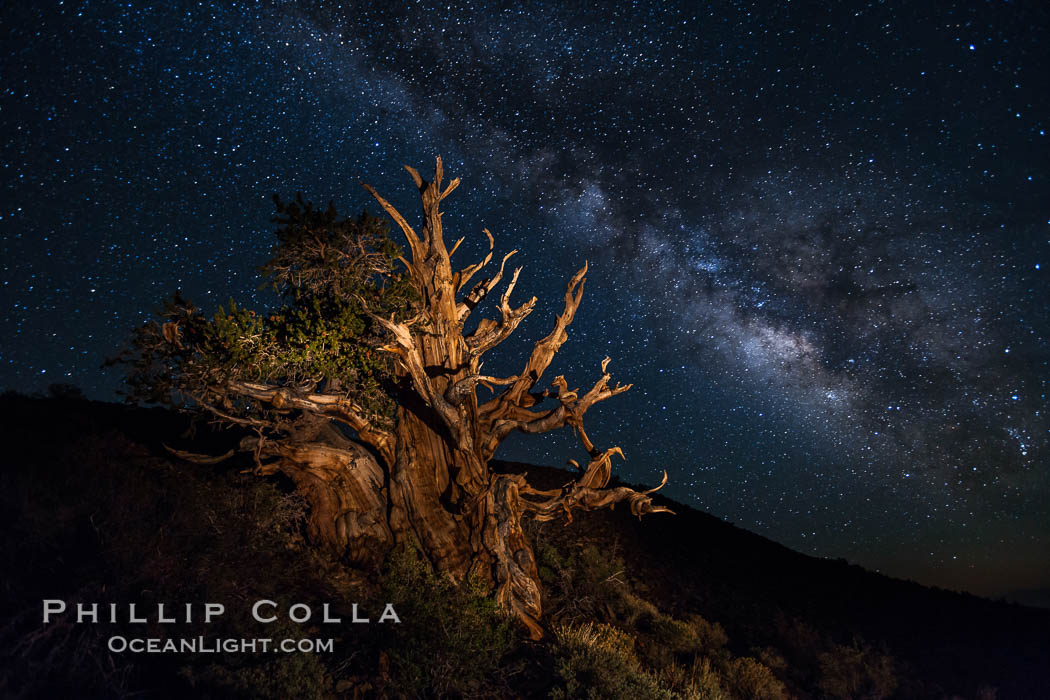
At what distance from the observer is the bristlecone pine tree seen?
31.2 ft

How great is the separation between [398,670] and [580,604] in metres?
6.00

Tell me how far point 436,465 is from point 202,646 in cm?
543

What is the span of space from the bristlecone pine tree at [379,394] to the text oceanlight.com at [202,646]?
3834 millimetres

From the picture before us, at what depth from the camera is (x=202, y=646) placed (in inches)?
239

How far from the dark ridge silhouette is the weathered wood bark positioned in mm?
989

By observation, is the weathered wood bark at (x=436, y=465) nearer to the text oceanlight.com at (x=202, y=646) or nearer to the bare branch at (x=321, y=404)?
the bare branch at (x=321, y=404)

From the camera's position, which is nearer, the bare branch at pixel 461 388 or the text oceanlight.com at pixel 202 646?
the text oceanlight.com at pixel 202 646

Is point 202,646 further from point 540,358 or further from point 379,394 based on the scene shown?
point 540,358

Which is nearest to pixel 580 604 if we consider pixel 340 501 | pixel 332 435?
pixel 340 501

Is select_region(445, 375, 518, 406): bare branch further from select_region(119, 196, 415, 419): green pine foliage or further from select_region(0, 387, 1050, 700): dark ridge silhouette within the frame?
select_region(0, 387, 1050, 700): dark ridge silhouette

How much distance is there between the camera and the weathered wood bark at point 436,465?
33.5ft

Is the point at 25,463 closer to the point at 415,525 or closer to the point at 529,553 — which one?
the point at 415,525

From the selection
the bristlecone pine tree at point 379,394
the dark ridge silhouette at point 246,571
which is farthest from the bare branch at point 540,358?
the dark ridge silhouette at point 246,571

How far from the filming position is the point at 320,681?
600cm
